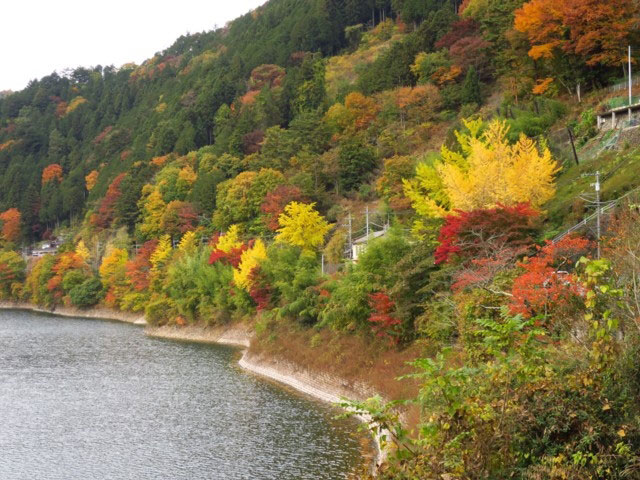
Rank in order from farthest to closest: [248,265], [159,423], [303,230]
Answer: [303,230] < [248,265] < [159,423]

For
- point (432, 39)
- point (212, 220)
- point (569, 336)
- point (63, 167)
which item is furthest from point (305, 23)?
point (569, 336)

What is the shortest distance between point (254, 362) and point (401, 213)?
17.0 meters

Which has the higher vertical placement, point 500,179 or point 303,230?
point 500,179

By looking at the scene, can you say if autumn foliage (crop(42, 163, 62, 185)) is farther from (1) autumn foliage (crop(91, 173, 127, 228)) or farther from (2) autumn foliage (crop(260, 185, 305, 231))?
(2) autumn foliage (crop(260, 185, 305, 231))

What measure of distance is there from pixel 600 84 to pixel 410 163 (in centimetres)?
1563

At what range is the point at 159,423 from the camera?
96.8 feet

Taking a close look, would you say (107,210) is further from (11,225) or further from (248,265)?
(248,265)

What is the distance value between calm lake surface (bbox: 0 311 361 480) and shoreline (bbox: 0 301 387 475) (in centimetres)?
104

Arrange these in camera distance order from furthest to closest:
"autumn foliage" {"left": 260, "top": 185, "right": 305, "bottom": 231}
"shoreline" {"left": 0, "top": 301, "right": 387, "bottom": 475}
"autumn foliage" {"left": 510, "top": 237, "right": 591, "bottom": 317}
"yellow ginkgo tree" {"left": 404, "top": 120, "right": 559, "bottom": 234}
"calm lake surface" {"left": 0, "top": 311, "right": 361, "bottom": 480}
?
"autumn foliage" {"left": 260, "top": 185, "right": 305, "bottom": 231} → "yellow ginkgo tree" {"left": 404, "top": 120, "right": 559, "bottom": 234} → "shoreline" {"left": 0, "top": 301, "right": 387, "bottom": 475} → "calm lake surface" {"left": 0, "top": 311, "right": 361, "bottom": 480} → "autumn foliage" {"left": 510, "top": 237, "right": 591, "bottom": 317}

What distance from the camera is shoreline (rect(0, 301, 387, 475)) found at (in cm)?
3112

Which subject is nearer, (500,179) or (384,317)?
(384,317)

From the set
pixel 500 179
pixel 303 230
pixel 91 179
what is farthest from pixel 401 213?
pixel 91 179

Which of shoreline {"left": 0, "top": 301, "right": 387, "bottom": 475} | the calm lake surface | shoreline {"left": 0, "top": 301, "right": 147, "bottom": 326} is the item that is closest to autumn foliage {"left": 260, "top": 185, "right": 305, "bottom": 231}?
shoreline {"left": 0, "top": 301, "right": 387, "bottom": 475}

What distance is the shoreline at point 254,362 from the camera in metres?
31.1
